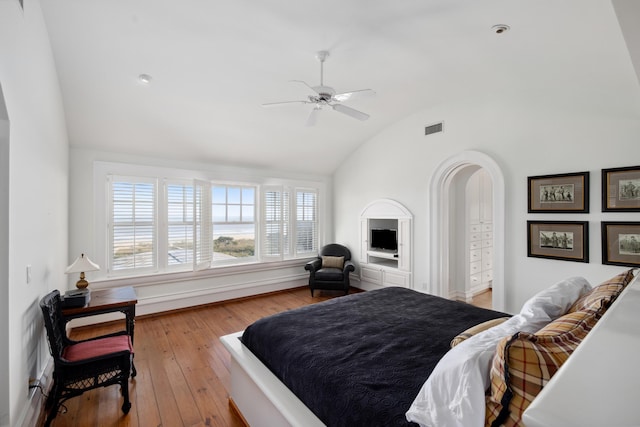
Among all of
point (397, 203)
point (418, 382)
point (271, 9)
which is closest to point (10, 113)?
point (271, 9)

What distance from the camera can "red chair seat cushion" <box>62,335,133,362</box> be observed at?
7.45 ft

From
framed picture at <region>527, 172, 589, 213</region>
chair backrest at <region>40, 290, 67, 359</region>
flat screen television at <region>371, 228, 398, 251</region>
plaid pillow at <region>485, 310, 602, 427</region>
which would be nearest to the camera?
plaid pillow at <region>485, 310, 602, 427</region>

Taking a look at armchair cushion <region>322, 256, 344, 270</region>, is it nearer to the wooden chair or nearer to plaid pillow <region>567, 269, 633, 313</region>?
the wooden chair

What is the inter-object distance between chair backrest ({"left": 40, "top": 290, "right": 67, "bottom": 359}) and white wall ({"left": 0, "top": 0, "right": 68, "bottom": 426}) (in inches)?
Result: 3.4

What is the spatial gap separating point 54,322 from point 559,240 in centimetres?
498

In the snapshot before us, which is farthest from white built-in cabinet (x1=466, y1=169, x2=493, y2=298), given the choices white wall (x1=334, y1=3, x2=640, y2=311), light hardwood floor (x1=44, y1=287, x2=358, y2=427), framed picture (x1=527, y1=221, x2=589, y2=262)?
light hardwood floor (x1=44, y1=287, x2=358, y2=427)

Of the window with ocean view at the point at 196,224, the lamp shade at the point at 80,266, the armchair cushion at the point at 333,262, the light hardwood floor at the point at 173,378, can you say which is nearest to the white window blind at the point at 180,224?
the window with ocean view at the point at 196,224

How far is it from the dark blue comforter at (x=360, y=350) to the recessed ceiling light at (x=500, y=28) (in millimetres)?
2464

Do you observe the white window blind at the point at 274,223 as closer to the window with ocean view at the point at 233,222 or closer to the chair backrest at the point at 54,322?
the window with ocean view at the point at 233,222

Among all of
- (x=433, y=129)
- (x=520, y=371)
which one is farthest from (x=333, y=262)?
(x=520, y=371)

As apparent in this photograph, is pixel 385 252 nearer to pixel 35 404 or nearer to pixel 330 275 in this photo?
pixel 330 275

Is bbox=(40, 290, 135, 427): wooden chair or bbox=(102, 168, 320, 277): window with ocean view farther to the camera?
bbox=(102, 168, 320, 277): window with ocean view

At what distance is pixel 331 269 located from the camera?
5586 mm

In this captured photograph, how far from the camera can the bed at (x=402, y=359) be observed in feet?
3.36
